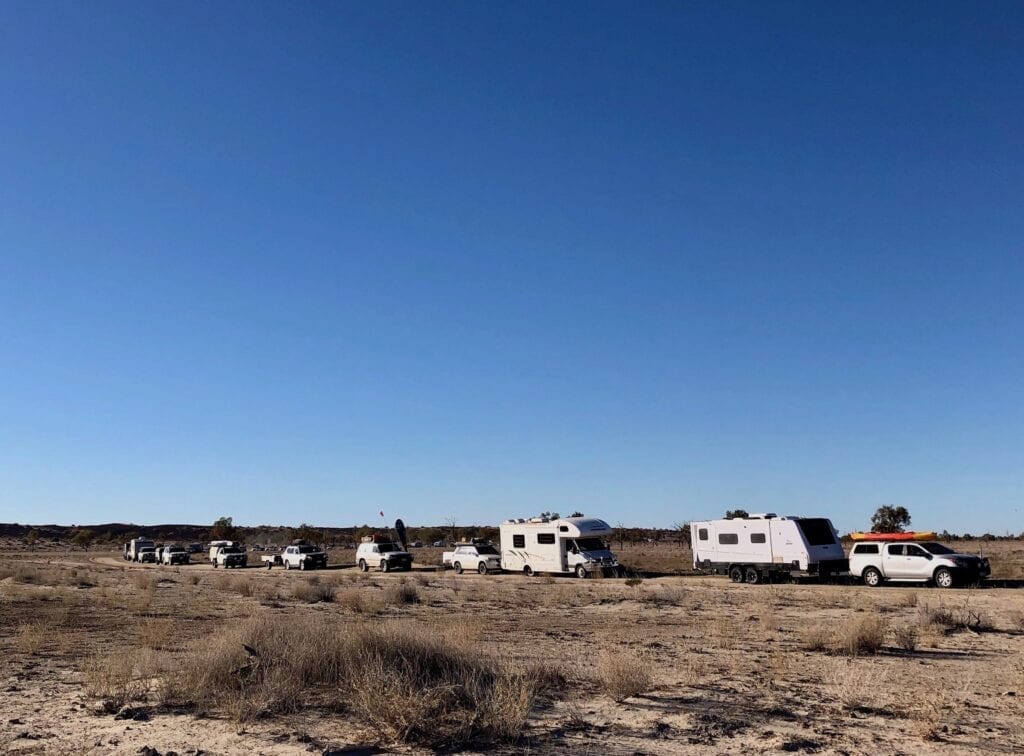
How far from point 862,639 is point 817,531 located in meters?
20.1

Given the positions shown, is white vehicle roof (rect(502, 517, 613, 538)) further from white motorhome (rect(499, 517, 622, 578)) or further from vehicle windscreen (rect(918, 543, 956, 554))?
vehicle windscreen (rect(918, 543, 956, 554))

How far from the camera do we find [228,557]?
56344 millimetres

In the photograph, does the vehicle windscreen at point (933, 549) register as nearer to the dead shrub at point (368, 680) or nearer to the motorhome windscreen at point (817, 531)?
the motorhome windscreen at point (817, 531)

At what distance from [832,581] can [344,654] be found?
2757 cm

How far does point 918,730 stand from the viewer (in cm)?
876

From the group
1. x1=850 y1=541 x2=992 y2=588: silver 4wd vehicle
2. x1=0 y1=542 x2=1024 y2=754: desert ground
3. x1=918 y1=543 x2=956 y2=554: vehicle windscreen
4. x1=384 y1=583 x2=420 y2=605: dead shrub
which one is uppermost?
x1=918 y1=543 x2=956 y2=554: vehicle windscreen

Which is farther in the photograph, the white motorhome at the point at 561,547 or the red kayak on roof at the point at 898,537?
the white motorhome at the point at 561,547

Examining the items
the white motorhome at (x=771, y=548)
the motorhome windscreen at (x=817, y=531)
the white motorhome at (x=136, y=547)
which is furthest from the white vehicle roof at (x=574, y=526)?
the white motorhome at (x=136, y=547)

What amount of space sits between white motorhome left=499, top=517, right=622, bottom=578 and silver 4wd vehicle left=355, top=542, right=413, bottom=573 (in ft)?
25.1

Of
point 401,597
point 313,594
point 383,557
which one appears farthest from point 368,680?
point 383,557

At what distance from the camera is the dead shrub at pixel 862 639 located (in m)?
14.1

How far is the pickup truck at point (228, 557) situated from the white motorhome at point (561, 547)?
23.0m

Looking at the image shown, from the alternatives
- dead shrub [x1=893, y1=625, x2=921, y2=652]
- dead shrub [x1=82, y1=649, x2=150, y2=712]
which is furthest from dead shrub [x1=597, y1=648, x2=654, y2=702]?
dead shrub [x1=893, y1=625, x2=921, y2=652]

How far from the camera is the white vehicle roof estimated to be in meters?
38.9
